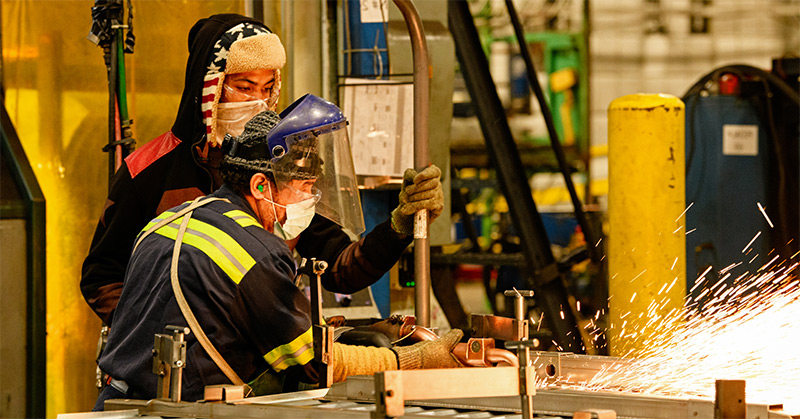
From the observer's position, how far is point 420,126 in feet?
12.5

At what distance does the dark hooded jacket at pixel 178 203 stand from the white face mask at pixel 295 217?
57 cm

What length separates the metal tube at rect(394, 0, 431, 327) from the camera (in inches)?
149

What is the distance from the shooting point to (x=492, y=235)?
30.6 feet

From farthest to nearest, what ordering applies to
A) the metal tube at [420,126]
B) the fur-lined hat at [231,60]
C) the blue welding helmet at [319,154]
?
the metal tube at [420,126]
the fur-lined hat at [231,60]
the blue welding helmet at [319,154]

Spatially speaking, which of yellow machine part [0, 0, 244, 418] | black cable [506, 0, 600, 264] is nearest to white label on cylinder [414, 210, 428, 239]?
yellow machine part [0, 0, 244, 418]

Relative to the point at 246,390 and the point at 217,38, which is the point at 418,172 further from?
the point at 246,390

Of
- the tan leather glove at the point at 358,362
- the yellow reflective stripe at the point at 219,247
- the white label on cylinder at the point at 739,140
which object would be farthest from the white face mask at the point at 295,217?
the white label on cylinder at the point at 739,140

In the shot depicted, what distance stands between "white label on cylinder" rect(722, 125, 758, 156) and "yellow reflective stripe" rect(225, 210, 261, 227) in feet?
14.1

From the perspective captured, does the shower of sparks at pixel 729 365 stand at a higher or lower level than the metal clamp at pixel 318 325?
lower

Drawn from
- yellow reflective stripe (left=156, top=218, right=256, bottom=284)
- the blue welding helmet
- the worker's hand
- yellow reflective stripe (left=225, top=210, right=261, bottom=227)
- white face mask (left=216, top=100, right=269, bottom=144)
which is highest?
white face mask (left=216, top=100, right=269, bottom=144)

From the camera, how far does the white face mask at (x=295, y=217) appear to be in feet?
9.90

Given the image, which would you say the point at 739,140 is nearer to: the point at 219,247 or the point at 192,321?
the point at 219,247

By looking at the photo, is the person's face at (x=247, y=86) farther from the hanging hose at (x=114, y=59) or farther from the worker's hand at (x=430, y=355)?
the worker's hand at (x=430, y=355)

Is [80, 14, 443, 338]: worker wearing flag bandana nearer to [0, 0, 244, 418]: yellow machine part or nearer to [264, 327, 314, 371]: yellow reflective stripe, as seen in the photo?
[264, 327, 314, 371]: yellow reflective stripe
